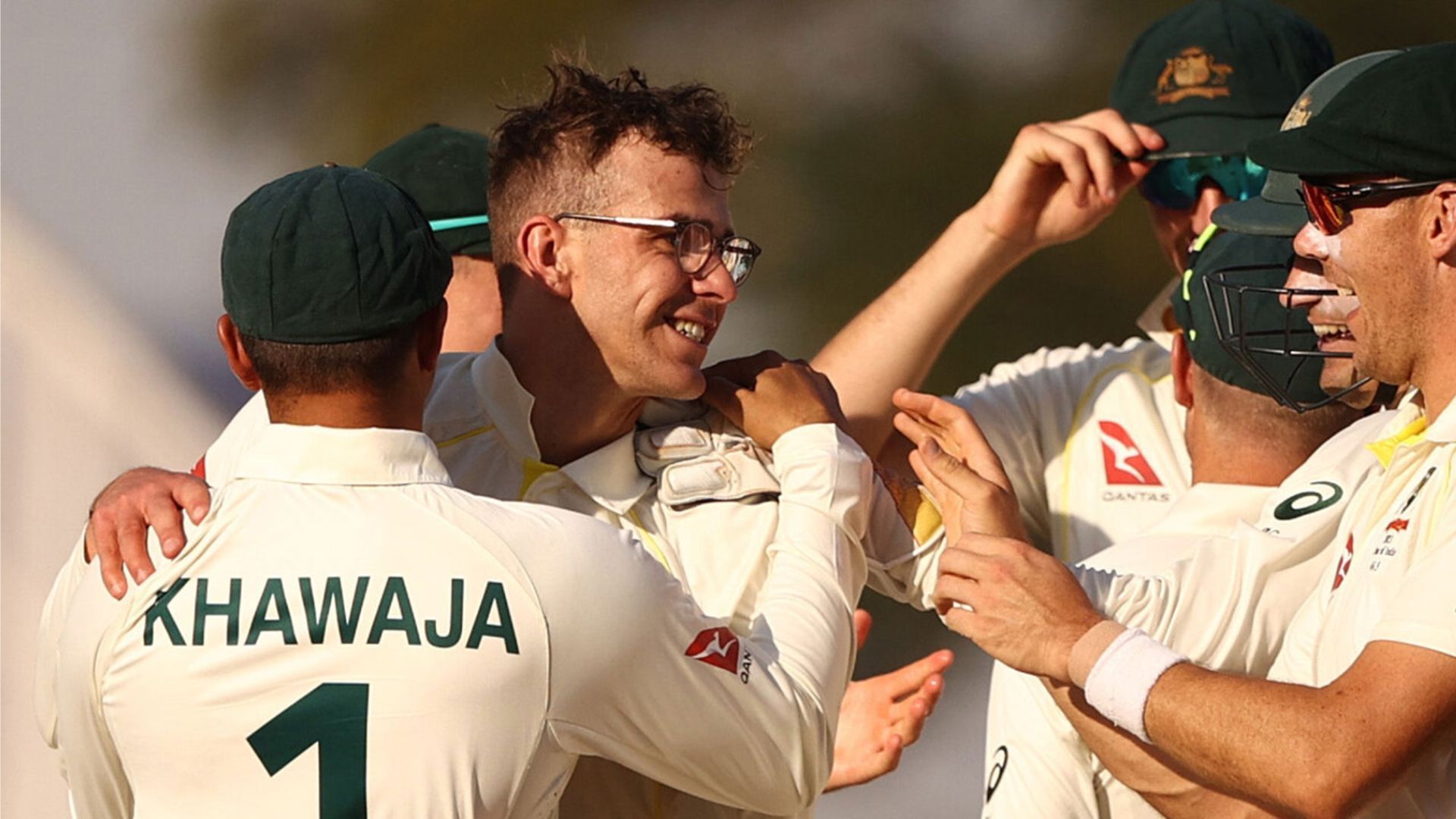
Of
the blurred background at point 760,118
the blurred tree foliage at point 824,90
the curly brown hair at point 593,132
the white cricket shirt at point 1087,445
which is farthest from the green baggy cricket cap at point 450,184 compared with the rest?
the blurred tree foliage at point 824,90

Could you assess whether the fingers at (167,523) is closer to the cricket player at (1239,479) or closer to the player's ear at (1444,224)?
the cricket player at (1239,479)

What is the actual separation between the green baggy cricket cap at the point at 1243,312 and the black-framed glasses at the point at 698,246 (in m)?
0.96

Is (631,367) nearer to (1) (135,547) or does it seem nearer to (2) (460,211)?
(1) (135,547)

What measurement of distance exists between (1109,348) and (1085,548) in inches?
22.4

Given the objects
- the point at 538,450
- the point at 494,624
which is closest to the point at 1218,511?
the point at 538,450

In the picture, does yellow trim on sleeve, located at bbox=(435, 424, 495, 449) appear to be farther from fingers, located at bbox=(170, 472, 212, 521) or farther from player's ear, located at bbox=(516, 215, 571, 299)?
fingers, located at bbox=(170, 472, 212, 521)

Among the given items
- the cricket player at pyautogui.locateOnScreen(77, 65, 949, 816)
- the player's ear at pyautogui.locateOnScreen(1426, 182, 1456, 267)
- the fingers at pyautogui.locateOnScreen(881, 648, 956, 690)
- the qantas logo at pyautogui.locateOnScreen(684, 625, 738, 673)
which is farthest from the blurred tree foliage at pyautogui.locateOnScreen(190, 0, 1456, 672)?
the qantas logo at pyautogui.locateOnScreen(684, 625, 738, 673)

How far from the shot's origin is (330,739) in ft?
10.0

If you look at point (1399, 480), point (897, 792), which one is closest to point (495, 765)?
point (1399, 480)

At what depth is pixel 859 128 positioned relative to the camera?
41.6 feet

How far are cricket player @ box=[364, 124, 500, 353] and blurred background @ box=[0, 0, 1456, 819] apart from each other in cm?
503

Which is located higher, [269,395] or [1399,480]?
[269,395]

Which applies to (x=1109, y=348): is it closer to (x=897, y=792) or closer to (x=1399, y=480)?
(x=1399, y=480)

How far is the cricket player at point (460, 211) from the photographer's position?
4.82 metres
